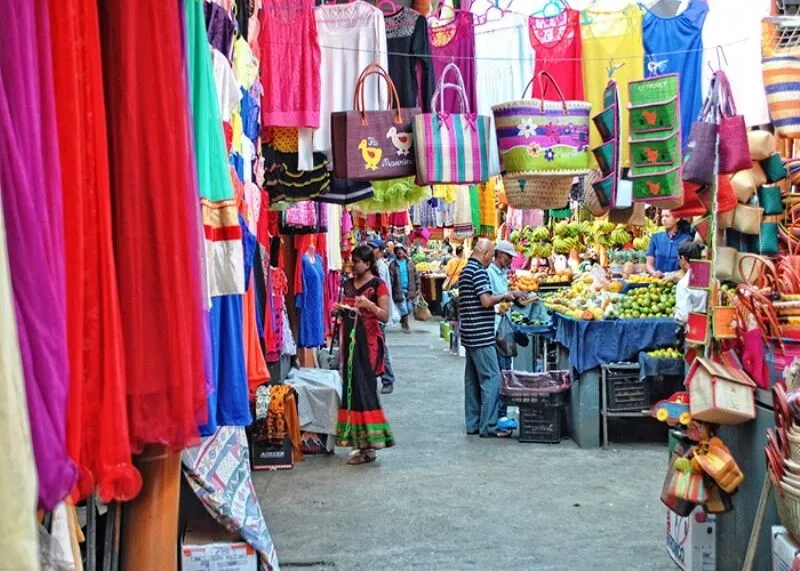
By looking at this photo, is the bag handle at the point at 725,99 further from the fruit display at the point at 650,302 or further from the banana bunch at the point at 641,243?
the banana bunch at the point at 641,243

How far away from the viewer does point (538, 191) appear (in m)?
5.33

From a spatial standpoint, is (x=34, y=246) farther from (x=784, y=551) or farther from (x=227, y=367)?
(x=784, y=551)

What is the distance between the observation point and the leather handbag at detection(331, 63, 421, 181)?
15.9 feet

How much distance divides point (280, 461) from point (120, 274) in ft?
19.2

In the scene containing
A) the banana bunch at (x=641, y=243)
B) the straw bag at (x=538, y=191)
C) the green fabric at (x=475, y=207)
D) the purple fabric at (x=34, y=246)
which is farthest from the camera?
Result: the green fabric at (x=475, y=207)

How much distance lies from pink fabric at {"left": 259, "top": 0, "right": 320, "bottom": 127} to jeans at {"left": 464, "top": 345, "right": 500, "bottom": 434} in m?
4.51

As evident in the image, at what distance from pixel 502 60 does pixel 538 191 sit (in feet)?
3.23

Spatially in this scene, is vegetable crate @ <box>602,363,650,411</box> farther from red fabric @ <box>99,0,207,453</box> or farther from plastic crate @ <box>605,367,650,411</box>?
red fabric @ <box>99,0,207,453</box>

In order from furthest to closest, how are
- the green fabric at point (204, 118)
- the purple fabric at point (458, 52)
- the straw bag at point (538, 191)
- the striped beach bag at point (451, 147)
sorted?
the purple fabric at point (458, 52)
the straw bag at point (538, 191)
the striped beach bag at point (451, 147)
the green fabric at point (204, 118)

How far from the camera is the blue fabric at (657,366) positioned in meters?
8.27

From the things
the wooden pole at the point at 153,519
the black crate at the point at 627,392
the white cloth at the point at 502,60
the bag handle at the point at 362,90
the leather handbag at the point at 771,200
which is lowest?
the black crate at the point at 627,392

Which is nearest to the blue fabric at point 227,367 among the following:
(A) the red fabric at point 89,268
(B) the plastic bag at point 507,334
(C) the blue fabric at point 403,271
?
(A) the red fabric at point 89,268

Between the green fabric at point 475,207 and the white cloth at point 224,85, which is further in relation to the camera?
the green fabric at point 475,207

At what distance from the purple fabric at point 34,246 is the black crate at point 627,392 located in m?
7.25
